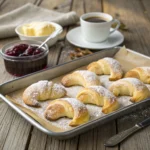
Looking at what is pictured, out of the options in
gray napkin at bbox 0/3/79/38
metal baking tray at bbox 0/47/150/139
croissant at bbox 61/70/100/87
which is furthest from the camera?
→ gray napkin at bbox 0/3/79/38

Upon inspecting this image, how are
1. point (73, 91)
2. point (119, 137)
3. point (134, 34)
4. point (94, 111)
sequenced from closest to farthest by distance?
point (119, 137)
point (94, 111)
point (73, 91)
point (134, 34)

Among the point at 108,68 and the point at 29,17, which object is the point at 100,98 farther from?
the point at 29,17

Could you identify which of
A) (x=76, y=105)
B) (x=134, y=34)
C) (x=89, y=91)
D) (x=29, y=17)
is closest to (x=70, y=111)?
(x=76, y=105)

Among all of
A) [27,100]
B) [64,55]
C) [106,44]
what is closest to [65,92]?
[27,100]

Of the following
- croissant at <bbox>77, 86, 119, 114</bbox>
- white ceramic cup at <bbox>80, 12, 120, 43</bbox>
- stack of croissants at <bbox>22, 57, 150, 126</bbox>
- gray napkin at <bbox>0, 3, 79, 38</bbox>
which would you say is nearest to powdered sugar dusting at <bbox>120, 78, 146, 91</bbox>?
stack of croissants at <bbox>22, 57, 150, 126</bbox>

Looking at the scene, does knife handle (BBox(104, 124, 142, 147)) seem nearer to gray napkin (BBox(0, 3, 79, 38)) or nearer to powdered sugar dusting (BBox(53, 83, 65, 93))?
powdered sugar dusting (BBox(53, 83, 65, 93))

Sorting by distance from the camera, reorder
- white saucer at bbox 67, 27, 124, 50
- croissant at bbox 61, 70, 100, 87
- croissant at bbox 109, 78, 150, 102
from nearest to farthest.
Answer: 1. croissant at bbox 109, 78, 150, 102
2. croissant at bbox 61, 70, 100, 87
3. white saucer at bbox 67, 27, 124, 50

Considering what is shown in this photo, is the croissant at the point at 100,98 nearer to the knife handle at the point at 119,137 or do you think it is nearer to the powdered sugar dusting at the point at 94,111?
the powdered sugar dusting at the point at 94,111
